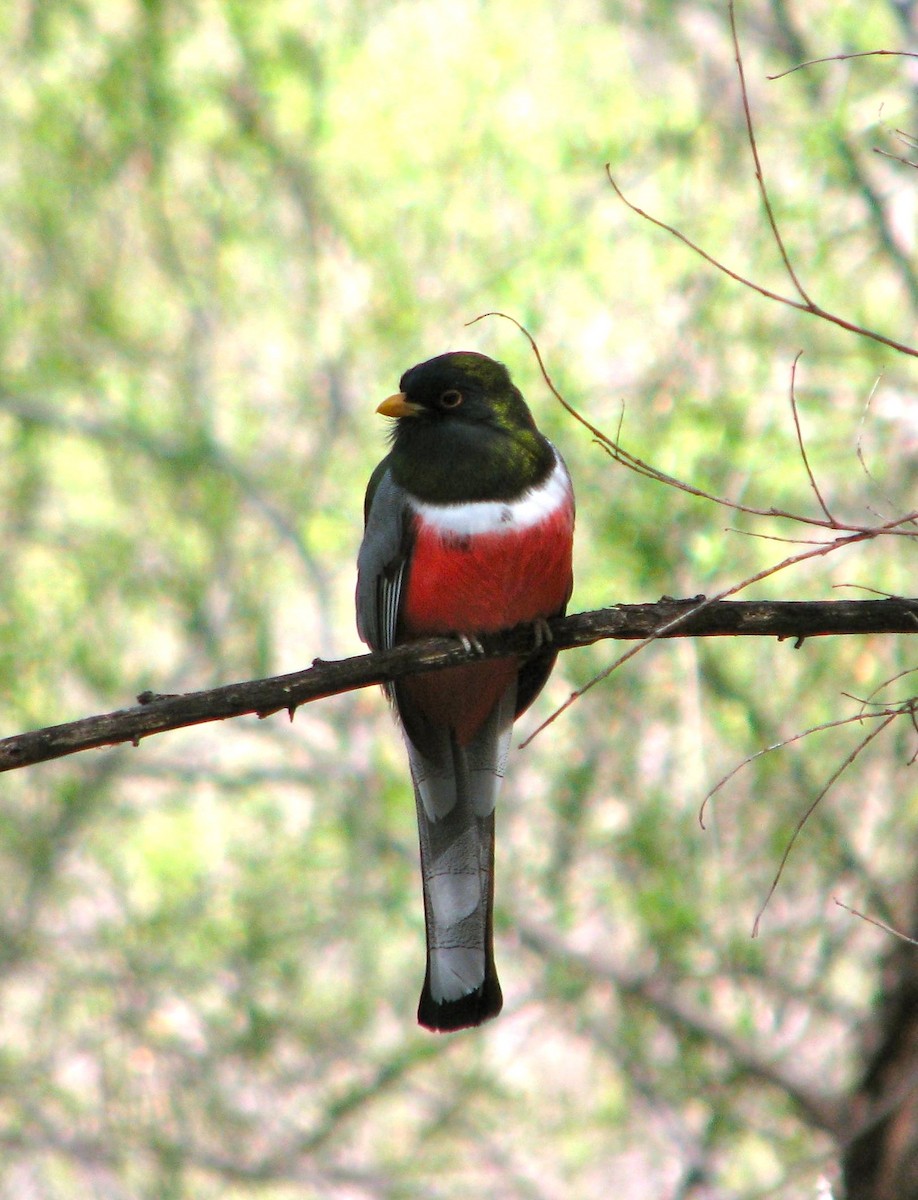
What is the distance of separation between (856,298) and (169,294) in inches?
164

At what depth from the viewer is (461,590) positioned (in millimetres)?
3695

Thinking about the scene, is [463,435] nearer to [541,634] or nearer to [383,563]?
[383,563]

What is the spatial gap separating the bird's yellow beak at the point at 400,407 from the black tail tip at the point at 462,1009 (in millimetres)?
1585

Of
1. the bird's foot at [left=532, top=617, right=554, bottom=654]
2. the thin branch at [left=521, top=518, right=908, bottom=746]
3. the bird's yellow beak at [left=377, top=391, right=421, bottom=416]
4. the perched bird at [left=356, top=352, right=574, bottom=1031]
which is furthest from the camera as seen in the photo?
the bird's yellow beak at [left=377, top=391, right=421, bottom=416]

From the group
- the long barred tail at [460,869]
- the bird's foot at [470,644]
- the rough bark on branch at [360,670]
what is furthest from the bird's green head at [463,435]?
the rough bark on branch at [360,670]

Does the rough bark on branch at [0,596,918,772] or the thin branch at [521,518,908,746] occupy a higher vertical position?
the thin branch at [521,518,908,746]

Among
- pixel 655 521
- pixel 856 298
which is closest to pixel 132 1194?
pixel 655 521

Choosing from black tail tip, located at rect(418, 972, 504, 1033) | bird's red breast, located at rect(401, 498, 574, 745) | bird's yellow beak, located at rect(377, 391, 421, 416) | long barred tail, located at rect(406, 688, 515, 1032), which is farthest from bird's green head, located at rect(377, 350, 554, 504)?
black tail tip, located at rect(418, 972, 504, 1033)

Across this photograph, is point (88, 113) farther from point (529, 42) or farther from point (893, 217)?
point (893, 217)

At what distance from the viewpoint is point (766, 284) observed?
627 cm

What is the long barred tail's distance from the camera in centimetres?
371

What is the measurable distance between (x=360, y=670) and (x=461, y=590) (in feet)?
2.96

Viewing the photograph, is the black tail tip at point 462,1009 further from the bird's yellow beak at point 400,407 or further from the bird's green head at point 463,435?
the bird's yellow beak at point 400,407

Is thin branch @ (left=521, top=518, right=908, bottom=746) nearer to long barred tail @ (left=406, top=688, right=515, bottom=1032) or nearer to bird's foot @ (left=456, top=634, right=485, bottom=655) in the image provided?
bird's foot @ (left=456, top=634, right=485, bottom=655)
